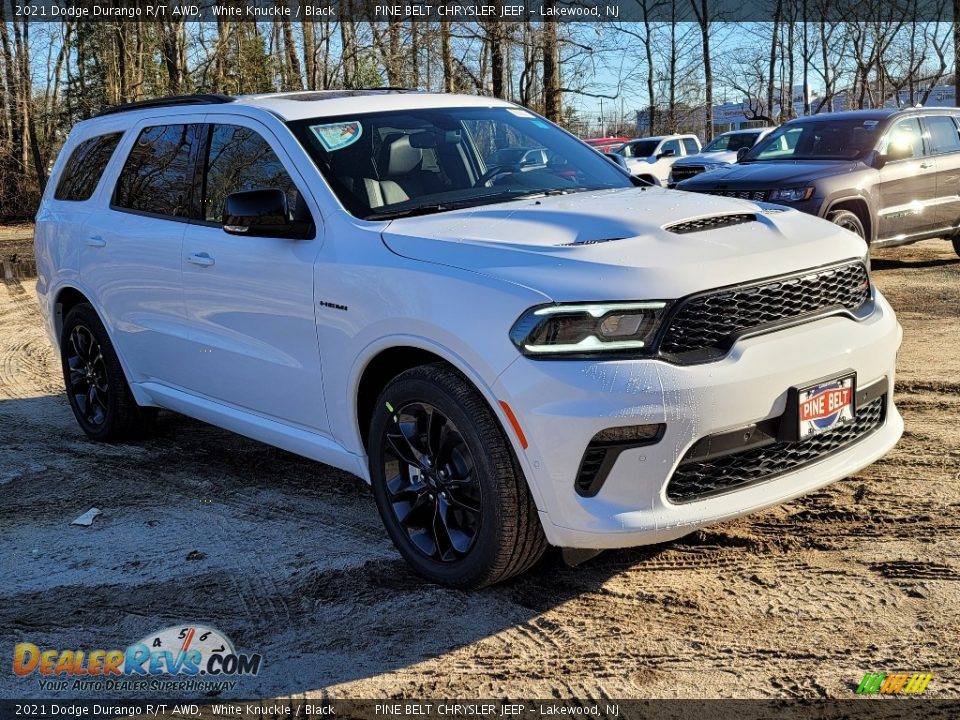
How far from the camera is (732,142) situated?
25406mm

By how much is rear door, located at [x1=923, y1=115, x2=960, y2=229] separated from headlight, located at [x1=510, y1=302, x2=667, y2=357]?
9.58m

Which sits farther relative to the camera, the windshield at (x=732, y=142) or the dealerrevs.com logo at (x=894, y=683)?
the windshield at (x=732, y=142)

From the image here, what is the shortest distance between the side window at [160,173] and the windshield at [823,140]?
8.00 metres

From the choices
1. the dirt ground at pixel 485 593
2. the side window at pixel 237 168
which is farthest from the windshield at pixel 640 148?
the side window at pixel 237 168

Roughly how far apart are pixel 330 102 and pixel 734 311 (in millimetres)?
2396

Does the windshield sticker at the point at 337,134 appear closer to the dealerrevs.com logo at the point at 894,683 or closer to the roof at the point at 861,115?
the dealerrevs.com logo at the point at 894,683

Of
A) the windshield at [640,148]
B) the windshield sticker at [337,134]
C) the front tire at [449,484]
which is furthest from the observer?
the windshield at [640,148]

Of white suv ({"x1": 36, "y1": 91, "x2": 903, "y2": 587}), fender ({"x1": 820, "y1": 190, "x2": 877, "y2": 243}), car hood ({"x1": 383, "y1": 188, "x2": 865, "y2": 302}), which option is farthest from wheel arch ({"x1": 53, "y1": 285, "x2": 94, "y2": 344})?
fender ({"x1": 820, "y1": 190, "x2": 877, "y2": 243})

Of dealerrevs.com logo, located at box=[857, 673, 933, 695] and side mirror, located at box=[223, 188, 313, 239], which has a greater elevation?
side mirror, located at box=[223, 188, 313, 239]

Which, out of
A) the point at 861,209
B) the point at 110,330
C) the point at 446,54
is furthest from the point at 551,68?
the point at 110,330

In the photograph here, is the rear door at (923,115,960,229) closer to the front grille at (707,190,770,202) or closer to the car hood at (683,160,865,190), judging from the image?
the car hood at (683,160,865,190)

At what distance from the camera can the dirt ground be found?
3.23 metres

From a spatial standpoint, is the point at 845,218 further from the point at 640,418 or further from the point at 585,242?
the point at 640,418

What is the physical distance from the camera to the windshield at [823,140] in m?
11.2
